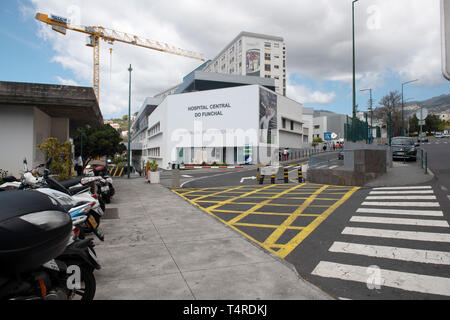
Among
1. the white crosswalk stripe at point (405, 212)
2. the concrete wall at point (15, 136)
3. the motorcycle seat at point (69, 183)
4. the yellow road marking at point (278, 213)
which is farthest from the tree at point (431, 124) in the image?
the motorcycle seat at point (69, 183)

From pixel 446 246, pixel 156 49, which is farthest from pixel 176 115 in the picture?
pixel 156 49

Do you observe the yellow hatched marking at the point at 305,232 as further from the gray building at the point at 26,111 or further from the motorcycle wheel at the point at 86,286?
the gray building at the point at 26,111

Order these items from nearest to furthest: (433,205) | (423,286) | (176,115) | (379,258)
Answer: (423,286) → (379,258) → (433,205) → (176,115)

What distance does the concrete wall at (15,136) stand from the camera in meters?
11.5

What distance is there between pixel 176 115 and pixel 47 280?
125ft

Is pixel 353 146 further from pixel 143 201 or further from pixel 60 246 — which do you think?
pixel 60 246

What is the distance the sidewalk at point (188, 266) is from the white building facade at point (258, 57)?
235 feet

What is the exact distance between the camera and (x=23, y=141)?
11734mm

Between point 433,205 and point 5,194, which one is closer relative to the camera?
point 5,194

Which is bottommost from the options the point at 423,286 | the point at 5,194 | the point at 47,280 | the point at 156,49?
the point at 423,286

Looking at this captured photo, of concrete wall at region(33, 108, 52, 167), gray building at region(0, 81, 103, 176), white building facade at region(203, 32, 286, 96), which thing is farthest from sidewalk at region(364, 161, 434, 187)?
white building facade at region(203, 32, 286, 96)

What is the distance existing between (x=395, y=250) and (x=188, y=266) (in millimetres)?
3724

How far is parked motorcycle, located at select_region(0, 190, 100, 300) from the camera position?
2.44m

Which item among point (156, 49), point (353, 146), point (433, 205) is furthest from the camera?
point (156, 49)
